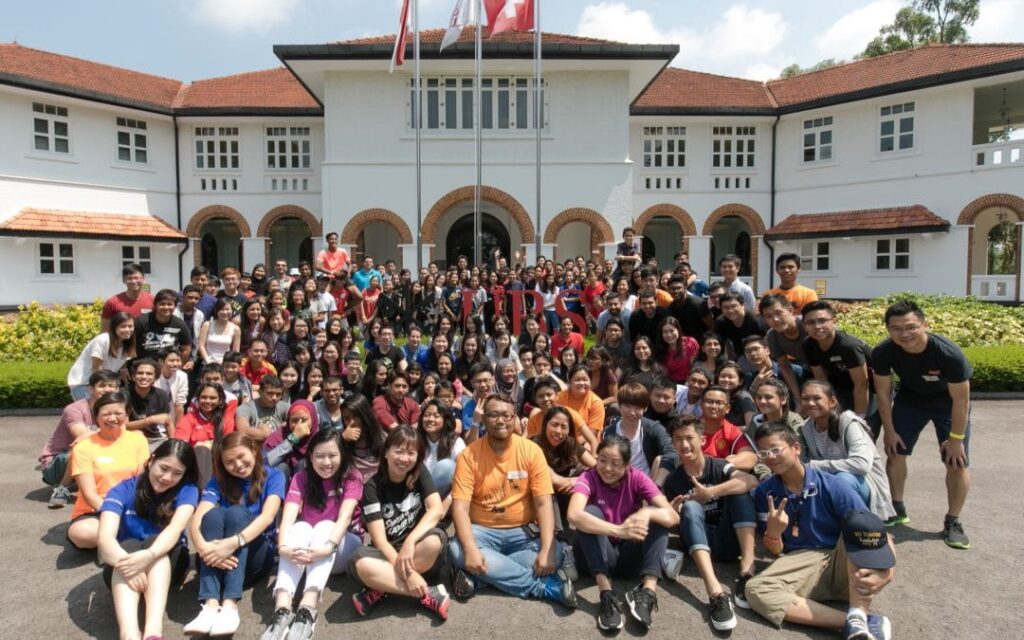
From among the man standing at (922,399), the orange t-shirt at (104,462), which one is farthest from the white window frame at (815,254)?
the orange t-shirt at (104,462)

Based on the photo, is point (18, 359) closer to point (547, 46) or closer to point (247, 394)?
point (247, 394)

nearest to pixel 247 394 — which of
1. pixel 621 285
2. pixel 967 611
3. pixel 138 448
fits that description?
pixel 138 448

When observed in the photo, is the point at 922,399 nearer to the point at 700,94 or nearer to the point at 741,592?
the point at 741,592

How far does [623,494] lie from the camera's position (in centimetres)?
433

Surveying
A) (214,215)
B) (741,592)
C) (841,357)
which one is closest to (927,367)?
(841,357)

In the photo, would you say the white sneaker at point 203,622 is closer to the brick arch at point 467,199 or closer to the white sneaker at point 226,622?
the white sneaker at point 226,622

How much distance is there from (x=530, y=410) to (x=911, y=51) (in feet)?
72.0

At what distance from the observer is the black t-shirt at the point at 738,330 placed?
6.78 metres

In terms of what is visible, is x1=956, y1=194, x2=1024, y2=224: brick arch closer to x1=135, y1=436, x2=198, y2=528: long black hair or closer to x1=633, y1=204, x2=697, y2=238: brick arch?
x1=633, y1=204, x2=697, y2=238: brick arch

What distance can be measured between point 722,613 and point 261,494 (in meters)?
3.17

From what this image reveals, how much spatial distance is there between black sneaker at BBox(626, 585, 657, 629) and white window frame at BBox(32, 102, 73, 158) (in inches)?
837

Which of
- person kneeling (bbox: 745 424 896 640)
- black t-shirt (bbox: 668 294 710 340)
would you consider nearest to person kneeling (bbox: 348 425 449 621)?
person kneeling (bbox: 745 424 896 640)

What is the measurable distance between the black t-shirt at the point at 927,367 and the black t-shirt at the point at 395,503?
386cm

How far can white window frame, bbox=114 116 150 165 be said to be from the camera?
64.5ft
